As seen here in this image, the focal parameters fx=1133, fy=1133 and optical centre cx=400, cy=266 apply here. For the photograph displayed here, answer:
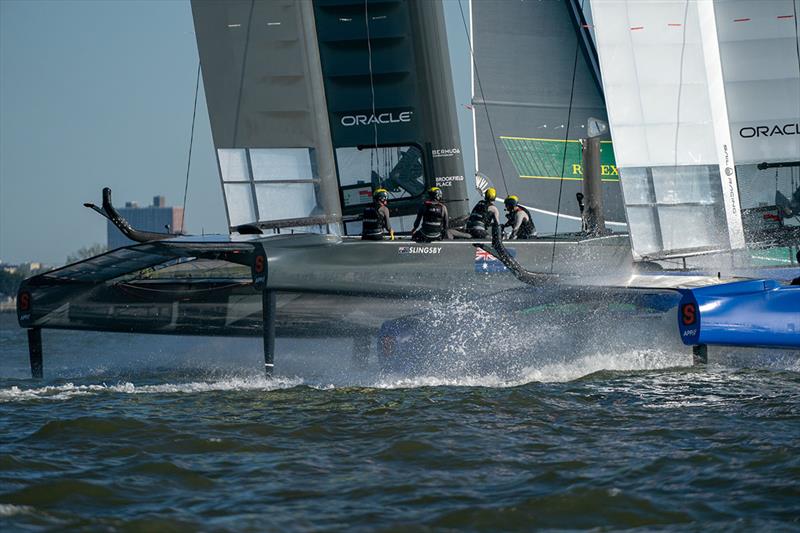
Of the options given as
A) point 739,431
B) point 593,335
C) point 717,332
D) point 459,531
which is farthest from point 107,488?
point 593,335

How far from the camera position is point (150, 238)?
36.1 ft

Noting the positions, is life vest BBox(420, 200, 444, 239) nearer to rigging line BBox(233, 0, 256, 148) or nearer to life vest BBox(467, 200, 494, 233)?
life vest BBox(467, 200, 494, 233)

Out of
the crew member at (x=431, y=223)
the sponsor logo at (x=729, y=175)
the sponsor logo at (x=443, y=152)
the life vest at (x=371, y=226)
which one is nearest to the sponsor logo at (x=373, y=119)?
the sponsor logo at (x=443, y=152)

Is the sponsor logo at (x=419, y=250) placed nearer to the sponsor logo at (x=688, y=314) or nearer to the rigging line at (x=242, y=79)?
the sponsor logo at (x=688, y=314)

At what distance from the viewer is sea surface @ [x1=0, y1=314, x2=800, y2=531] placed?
4.89 meters

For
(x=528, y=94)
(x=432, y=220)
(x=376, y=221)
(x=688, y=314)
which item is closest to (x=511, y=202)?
(x=432, y=220)

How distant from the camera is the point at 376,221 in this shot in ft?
35.9

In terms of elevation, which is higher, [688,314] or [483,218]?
[483,218]

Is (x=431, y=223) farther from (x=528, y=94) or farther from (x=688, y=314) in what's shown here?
(x=528, y=94)

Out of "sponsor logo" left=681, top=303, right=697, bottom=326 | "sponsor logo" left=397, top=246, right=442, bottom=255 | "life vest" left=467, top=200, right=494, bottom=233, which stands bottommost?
"sponsor logo" left=681, top=303, right=697, bottom=326

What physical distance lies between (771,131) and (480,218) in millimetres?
3144

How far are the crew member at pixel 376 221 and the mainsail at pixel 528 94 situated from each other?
21.6 ft

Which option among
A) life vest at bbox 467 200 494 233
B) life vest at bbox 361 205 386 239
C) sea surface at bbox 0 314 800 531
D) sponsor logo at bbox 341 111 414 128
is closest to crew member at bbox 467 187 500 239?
life vest at bbox 467 200 494 233

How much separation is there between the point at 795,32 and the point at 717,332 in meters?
4.47
